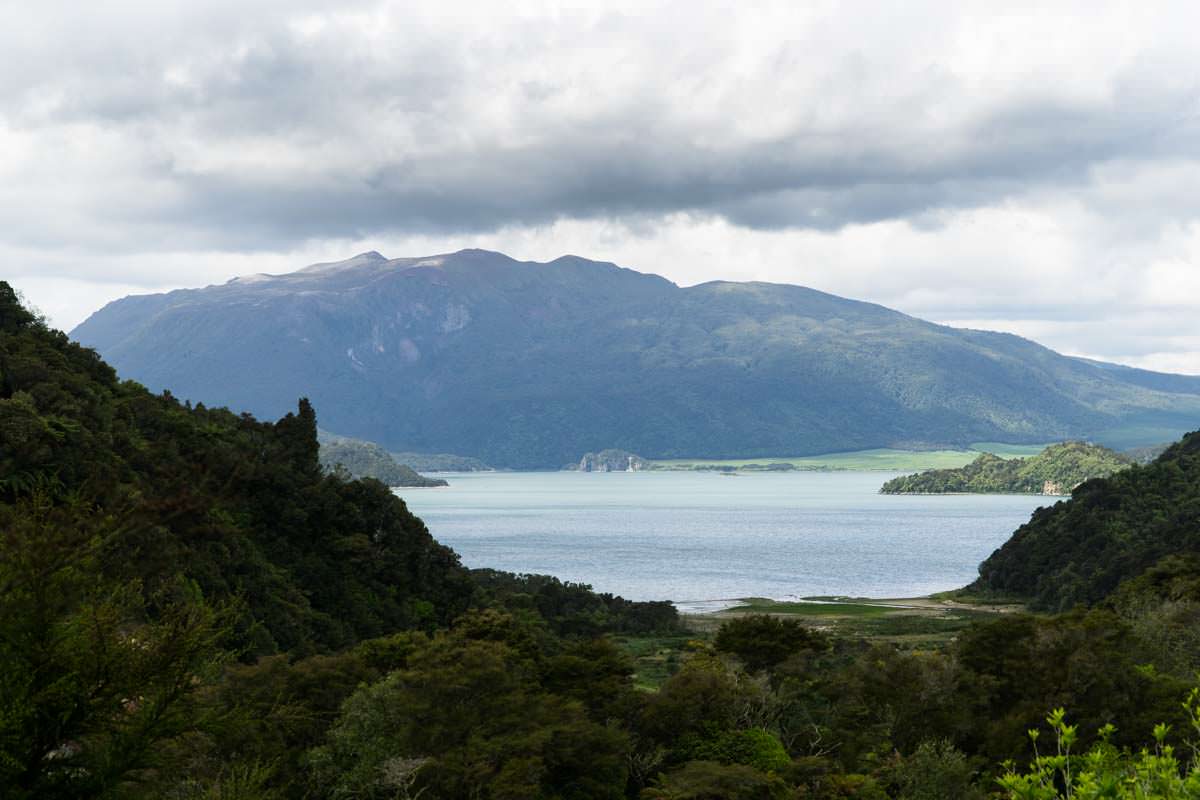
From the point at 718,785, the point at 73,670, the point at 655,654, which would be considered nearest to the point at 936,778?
the point at 718,785

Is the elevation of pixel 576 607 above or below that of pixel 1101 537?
below

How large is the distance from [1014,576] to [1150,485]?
23.1 m

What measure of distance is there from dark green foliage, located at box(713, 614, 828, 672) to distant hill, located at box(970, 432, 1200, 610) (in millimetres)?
52174

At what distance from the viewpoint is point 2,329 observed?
70000 mm

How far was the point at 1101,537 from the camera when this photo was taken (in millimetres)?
124250

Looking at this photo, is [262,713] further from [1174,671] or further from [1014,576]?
[1014,576]

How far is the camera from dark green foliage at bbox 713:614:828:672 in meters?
54.2

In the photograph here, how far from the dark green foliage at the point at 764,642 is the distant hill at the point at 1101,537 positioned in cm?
5217

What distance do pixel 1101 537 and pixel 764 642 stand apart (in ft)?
272

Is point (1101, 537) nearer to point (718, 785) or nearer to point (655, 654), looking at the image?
point (655, 654)

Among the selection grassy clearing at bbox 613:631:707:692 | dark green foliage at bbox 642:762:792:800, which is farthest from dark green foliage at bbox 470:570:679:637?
dark green foliage at bbox 642:762:792:800

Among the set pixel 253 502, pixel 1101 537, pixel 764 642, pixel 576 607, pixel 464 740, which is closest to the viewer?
pixel 464 740

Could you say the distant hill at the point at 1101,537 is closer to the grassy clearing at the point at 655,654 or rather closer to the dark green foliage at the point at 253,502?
the grassy clearing at the point at 655,654

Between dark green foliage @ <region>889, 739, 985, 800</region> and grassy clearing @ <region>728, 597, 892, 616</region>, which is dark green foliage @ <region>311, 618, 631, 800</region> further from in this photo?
grassy clearing @ <region>728, 597, 892, 616</region>
